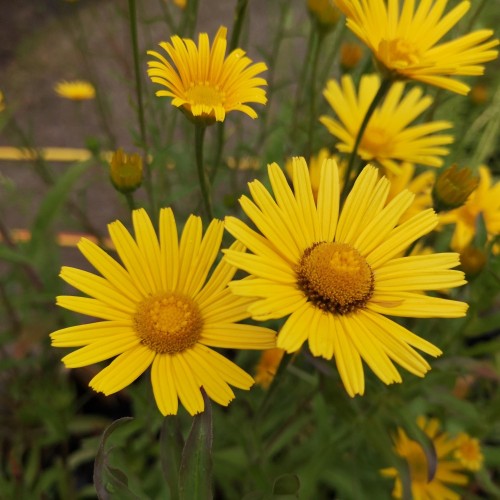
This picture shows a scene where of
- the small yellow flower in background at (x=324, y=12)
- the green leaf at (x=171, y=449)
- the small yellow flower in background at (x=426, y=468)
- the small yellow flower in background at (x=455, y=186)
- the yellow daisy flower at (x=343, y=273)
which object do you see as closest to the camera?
the yellow daisy flower at (x=343, y=273)

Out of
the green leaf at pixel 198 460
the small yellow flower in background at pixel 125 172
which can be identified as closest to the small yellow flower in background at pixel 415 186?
the small yellow flower in background at pixel 125 172

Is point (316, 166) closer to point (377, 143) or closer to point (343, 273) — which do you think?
point (377, 143)

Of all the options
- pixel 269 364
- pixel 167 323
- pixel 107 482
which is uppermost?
pixel 167 323

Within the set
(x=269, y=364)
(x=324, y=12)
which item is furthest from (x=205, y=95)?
(x=269, y=364)

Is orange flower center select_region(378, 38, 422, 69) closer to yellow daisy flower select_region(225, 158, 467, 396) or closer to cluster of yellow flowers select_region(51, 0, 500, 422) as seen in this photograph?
cluster of yellow flowers select_region(51, 0, 500, 422)

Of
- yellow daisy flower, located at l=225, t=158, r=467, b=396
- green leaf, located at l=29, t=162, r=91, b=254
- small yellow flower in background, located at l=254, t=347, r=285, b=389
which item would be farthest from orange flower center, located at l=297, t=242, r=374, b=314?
green leaf, located at l=29, t=162, r=91, b=254

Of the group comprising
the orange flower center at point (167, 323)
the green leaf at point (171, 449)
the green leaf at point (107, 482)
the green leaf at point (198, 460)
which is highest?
the orange flower center at point (167, 323)

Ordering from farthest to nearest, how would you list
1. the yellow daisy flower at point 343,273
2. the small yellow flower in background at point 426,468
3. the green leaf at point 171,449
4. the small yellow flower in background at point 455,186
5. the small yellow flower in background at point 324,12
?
the small yellow flower in background at point 426,468 → the small yellow flower in background at point 324,12 → the small yellow flower in background at point 455,186 → the green leaf at point 171,449 → the yellow daisy flower at point 343,273

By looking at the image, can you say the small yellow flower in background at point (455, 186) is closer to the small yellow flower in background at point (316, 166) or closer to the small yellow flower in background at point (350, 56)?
the small yellow flower in background at point (316, 166)
